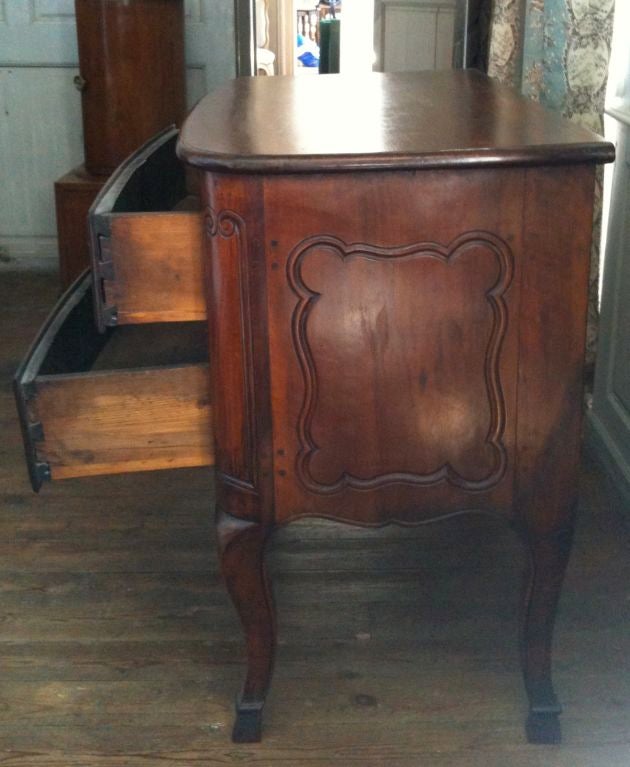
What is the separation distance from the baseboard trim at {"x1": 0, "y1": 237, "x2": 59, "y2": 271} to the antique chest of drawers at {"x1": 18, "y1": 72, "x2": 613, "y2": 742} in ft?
9.28

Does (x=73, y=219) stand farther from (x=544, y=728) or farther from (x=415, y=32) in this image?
(x=544, y=728)

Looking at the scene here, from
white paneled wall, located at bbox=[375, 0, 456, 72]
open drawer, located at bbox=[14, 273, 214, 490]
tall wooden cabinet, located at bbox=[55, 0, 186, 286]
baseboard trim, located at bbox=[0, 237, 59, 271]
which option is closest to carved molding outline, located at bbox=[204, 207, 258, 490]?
open drawer, located at bbox=[14, 273, 214, 490]

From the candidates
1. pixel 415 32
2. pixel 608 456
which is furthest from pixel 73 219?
pixel 608 456

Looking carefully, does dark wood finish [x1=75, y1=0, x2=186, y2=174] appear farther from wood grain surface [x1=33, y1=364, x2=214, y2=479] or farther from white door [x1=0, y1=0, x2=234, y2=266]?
wood grain surface [x1=33, y1=364, x2=214, y2=479]

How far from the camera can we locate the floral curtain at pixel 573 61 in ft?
7.00

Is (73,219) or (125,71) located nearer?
(125,71)

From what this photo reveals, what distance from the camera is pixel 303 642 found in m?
1.72

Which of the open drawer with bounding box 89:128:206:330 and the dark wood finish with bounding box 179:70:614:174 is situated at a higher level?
the dark wood finish with bounding box 179:70:614:174

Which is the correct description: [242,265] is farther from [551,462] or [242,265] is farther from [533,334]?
[551,462]

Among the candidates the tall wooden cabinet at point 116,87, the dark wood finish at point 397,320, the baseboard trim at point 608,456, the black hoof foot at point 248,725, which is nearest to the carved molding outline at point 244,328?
the dark wood finish at point 397,320

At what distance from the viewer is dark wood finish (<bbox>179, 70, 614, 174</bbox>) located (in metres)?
1.15

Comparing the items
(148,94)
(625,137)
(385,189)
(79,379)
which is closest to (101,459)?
(79,379)

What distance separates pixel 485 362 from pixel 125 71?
2433 millimetres

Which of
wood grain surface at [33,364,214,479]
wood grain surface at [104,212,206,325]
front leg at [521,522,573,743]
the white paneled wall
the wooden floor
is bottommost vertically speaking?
the wooden floor
